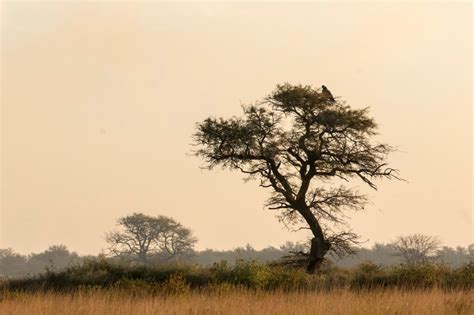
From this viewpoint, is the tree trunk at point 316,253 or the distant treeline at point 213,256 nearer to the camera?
the tree trunk at point 316,253

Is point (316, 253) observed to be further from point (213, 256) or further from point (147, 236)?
point (213, 256)

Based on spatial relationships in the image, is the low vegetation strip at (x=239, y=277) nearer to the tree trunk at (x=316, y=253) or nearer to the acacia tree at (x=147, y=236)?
the tree trunk at (x=316, y=253)

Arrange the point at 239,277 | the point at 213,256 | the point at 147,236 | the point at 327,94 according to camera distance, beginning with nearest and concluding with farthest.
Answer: the point at 239,277
the point at 327,94
the point at 147,236
the point at 213,256

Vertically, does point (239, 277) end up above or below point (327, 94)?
below

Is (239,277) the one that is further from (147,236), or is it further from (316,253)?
(147,236)

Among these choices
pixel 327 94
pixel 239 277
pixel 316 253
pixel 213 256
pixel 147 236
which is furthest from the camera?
pixel 213 256

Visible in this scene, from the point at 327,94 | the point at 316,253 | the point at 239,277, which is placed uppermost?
the point at 327,94

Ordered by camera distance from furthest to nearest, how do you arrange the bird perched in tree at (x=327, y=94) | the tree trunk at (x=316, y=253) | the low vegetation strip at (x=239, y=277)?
the bird perched in tree at (x=327, y=94)
the tree trunk at (x=316, y=253)
the low vegetation strip at (x=239, y=277)

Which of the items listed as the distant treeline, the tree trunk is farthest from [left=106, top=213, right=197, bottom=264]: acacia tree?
the tree trunk

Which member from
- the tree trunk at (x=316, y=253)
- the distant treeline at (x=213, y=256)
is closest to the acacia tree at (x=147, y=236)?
the distant treeline at (x=213, y=256)

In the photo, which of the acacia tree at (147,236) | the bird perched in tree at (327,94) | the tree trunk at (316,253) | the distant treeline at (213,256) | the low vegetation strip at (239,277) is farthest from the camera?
the distant treeline at (213,256)

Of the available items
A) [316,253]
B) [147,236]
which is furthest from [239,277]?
[147,236]

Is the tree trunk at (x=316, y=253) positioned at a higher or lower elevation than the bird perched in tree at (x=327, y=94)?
lower

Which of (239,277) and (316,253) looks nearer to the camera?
(239,277)
